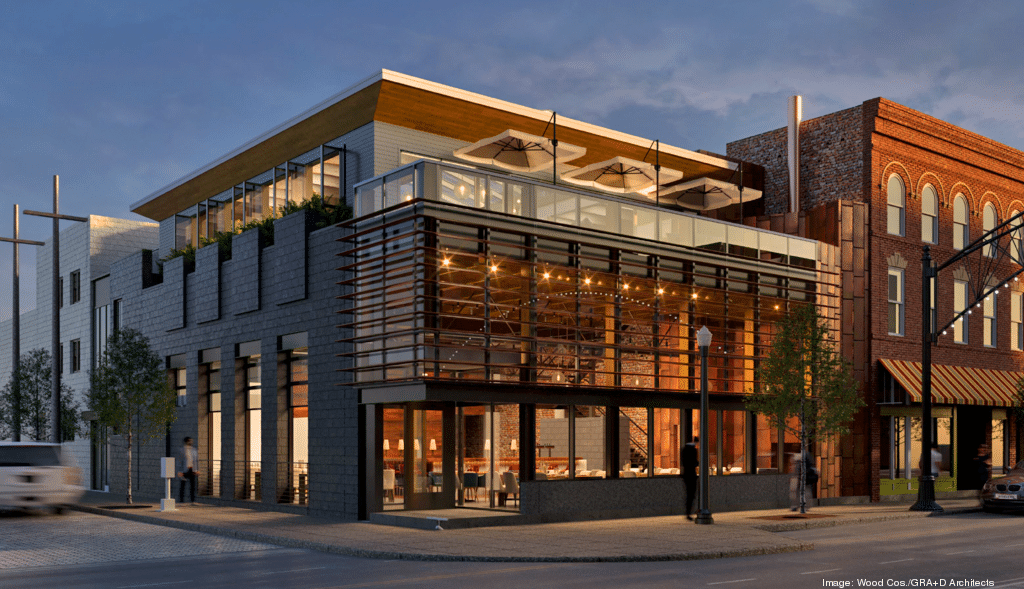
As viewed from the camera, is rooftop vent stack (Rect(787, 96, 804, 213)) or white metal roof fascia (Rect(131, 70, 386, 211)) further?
rooftop vent stack (Rect(787, 96, 804, 213))

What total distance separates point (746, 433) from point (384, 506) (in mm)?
10260

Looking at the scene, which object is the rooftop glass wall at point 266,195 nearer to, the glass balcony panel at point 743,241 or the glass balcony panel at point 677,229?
the glass balcony panel at point 677,229

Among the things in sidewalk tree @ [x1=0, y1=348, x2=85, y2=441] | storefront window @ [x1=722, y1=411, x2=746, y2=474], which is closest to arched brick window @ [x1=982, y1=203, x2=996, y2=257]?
storefront window @ [x1=722, y1=411, x2=746, y2=474]

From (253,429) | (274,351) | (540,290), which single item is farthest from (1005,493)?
(253,429)

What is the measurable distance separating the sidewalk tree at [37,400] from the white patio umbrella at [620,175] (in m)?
21.0

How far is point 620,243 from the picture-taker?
24234 mm

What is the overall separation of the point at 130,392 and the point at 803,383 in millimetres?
18224

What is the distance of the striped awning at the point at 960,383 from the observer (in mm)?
30125

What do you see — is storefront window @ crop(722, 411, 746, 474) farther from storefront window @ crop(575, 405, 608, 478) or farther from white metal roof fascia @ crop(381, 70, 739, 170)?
white metal roof fascia @ crop(381, 70, 739, 170)

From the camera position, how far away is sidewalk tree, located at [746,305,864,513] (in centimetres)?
2477

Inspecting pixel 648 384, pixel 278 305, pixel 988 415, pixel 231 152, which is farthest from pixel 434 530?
pixel 988 415

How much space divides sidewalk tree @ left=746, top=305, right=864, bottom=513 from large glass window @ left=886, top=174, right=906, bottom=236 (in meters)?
7.84

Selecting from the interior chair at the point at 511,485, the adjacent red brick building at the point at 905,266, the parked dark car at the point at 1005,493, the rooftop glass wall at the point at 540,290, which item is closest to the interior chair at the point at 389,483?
the rooftop glass wall at the point at 540,290

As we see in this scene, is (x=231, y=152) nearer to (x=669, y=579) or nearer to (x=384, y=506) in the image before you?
(x=384, y=506)
